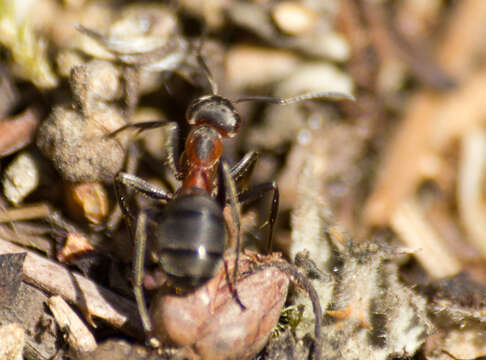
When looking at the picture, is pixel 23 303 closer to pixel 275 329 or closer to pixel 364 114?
pixel 275 329

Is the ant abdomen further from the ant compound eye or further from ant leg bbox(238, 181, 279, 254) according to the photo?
the ant compound eye

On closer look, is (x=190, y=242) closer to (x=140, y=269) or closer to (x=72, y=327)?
(x=140, y=269)

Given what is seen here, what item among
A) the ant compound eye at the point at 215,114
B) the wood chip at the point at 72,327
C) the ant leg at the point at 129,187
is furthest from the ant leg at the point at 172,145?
the wood chip at the point at 72,327

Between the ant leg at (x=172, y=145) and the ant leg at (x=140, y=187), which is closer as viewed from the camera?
the ant leg at (x=140, y=187)

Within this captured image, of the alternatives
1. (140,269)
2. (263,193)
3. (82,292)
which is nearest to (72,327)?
(82,292)

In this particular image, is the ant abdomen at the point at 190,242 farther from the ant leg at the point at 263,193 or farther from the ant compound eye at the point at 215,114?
the ant compound eye at the point at 215,114

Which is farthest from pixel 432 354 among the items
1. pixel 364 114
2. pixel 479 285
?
pixel 364 114
